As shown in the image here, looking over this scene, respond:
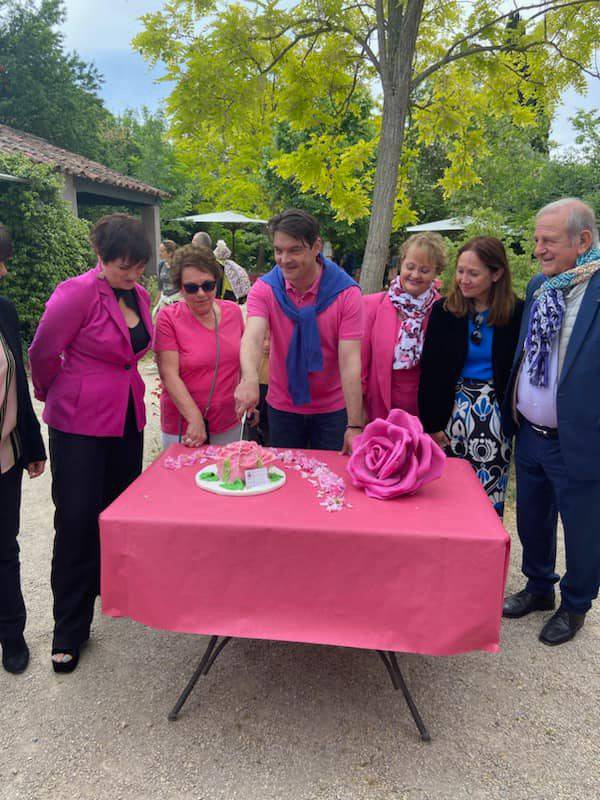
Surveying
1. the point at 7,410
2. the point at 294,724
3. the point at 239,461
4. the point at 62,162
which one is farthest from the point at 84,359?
the point at 62,162

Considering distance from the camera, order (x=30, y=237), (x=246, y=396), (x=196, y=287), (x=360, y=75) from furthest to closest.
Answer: (x=30, y=237) → (x=360, y=75) → (x=196, y=287) → (x=246, y=396)

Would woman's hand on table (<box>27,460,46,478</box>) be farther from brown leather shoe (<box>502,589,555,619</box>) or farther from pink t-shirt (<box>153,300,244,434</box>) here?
brown leather shoe (<box>502,589,555,619</box>)

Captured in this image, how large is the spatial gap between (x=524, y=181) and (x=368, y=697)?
12039mm

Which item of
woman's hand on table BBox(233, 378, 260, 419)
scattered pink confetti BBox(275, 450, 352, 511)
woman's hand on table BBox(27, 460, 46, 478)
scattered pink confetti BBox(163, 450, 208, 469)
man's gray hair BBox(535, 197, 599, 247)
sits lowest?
woman's hand on table BBox(27, 460, 46, 478)

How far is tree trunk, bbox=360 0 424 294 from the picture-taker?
4.51m

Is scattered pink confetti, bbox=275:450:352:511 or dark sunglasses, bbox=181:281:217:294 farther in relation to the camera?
dark sunglasses, bbox=181:281:217:294

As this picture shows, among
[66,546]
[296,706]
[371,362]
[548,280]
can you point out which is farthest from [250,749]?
[548,280]

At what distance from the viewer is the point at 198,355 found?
9.30 feet

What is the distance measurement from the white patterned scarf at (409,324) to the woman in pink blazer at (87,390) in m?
1.22

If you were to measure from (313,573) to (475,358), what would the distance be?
4.83 ft

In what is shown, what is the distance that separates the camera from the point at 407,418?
218 centimetres

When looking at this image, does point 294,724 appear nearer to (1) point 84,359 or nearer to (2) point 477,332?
(1) point 84,359

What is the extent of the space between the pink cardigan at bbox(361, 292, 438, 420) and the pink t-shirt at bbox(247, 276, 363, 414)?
0.27 m

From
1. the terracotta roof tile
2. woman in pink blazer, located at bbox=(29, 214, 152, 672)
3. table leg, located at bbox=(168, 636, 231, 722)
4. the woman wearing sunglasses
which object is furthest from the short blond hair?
the terracotta roof tile
